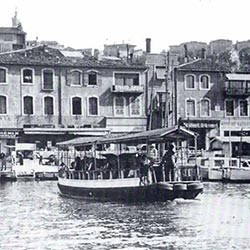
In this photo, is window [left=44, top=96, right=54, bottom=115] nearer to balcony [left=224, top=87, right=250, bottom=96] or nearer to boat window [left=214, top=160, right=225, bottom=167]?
boat window [left=214, top=160, right=225, bottom=167]

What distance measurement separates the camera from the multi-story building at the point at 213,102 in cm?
6131

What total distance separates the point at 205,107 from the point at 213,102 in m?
0.92

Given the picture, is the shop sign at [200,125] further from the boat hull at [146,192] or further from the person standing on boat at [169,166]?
the person standing on boat at [169,166]

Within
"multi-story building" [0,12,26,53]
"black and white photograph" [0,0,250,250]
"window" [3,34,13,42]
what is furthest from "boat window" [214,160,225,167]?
"window" [3,34,13,42]

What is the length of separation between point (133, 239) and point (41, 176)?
28.3 metres

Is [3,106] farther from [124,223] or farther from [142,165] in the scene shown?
[124,223]

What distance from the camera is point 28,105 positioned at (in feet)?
188

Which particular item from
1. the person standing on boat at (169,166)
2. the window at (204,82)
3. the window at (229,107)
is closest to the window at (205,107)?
the window at (204,82)

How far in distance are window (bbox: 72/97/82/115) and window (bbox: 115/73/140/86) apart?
3.95m

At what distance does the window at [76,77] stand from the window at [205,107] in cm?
1137

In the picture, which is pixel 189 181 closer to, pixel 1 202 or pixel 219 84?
pixel 1 202

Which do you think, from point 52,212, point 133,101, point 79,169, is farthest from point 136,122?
point 52,212

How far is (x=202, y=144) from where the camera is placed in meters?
61.8

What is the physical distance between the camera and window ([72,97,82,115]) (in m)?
58.7
